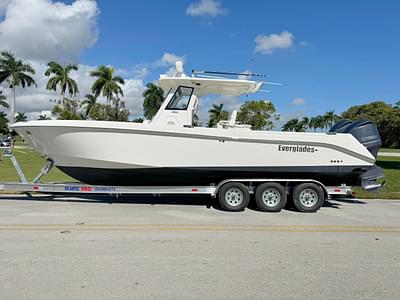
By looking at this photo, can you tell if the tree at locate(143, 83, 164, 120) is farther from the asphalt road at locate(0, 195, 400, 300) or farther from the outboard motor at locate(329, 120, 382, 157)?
the asphalt road at locate(0, 195, 400, 300)

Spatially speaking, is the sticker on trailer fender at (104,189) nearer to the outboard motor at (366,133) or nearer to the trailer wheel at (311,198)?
the trailer wheel at (311,198)

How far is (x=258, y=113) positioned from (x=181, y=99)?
34767 mm

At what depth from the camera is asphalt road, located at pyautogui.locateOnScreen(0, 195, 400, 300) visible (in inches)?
146

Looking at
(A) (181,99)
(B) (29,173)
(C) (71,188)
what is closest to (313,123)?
(B) (29,173)

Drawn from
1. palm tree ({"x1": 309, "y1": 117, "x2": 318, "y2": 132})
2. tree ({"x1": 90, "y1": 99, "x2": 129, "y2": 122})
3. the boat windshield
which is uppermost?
palm tree ({"x1": 309, "y1": 117, "x2": 318, "y2": 132})

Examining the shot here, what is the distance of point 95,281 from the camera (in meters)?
3.84

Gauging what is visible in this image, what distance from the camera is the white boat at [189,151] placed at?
25.1 ft

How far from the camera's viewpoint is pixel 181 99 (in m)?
8.66

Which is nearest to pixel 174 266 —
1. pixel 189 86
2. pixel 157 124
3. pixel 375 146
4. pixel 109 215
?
pixel 109 215

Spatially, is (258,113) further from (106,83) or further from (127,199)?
(127,199)

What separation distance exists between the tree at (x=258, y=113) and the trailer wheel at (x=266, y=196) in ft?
109

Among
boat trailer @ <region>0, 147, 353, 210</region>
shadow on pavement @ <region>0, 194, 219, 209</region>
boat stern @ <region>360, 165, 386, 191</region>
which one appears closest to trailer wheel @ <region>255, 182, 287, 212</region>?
boat trailer @ <region>0, 147, 353, 210</region>

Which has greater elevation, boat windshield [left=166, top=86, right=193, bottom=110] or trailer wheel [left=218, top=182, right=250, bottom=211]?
boat windshield [left=166, top=86, right=193, bottom=110]

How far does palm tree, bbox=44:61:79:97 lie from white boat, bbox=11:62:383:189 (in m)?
40.8
